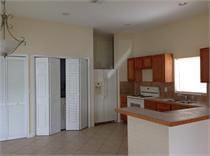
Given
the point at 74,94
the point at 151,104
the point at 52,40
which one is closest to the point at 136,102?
the point at 151,104

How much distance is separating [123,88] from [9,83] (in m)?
3.50

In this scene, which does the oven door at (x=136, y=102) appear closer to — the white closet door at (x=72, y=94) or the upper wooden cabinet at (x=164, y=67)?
the upper wooden cabinet at (x=164, y=67)

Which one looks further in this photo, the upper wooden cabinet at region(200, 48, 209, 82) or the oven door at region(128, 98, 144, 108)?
the oven door at region(128, 98, 144, 108)

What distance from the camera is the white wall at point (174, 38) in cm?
494

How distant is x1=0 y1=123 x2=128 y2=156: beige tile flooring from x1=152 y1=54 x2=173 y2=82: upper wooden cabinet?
175cm

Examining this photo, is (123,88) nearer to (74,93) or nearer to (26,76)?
(74,93)

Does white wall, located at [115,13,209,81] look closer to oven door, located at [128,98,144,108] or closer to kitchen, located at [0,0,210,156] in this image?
kitchen, located at [0,0,210,156]

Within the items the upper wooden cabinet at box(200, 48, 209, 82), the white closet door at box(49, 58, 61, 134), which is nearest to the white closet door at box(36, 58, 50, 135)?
the white closet door at box(49, 58, 61, 134)

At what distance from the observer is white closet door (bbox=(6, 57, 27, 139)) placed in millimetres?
4992

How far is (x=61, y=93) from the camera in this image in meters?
5.87

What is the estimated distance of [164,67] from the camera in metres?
5.57

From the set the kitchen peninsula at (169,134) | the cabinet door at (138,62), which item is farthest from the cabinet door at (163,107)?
the kitchen peninsula at (169,134)

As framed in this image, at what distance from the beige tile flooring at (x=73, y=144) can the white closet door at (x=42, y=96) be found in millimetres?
304

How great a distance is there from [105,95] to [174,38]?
2.64 meters
